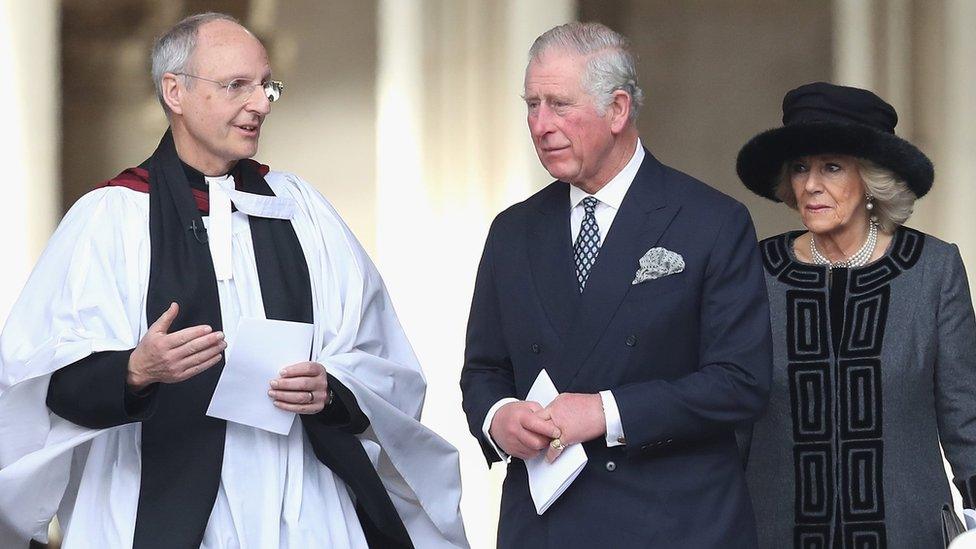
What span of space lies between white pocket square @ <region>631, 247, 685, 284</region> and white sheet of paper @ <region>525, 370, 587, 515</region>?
315 millimetres

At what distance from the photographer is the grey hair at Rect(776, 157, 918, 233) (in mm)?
4184

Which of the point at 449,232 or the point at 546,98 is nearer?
the point at 546,98

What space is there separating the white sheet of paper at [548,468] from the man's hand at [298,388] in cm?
49

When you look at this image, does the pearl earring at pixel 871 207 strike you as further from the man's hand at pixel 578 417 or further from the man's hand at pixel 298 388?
the man's hand at pixel 298 388

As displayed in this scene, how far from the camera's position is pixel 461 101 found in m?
6.53

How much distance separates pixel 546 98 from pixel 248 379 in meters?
0.93

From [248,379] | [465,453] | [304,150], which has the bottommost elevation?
[465,453]

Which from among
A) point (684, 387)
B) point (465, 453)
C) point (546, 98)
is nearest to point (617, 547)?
point (684, 387)

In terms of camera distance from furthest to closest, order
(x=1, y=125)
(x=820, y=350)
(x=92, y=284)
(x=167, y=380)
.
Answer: (x=1, y=125) → (x=820, y=350) → (x=92, y=284) → (x=167, y=380)

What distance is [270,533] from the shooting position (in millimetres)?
3672

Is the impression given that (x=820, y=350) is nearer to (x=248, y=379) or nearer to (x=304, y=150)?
(x=248, y=379)

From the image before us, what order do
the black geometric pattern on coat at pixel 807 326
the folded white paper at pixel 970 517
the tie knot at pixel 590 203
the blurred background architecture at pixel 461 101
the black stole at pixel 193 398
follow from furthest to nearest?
the blurred background architecture at pixel 461 101 → the black geometric pattern on coat at pixel 807 326 → the tie knot at pixel 590 203 → the black stole at pixel 193 398 → the folded white paper at pixel 970 517

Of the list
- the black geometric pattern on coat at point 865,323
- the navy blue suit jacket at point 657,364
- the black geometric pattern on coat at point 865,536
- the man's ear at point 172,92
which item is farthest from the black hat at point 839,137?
the man's ear at point 172,92

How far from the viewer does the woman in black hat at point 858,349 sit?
159 inches
